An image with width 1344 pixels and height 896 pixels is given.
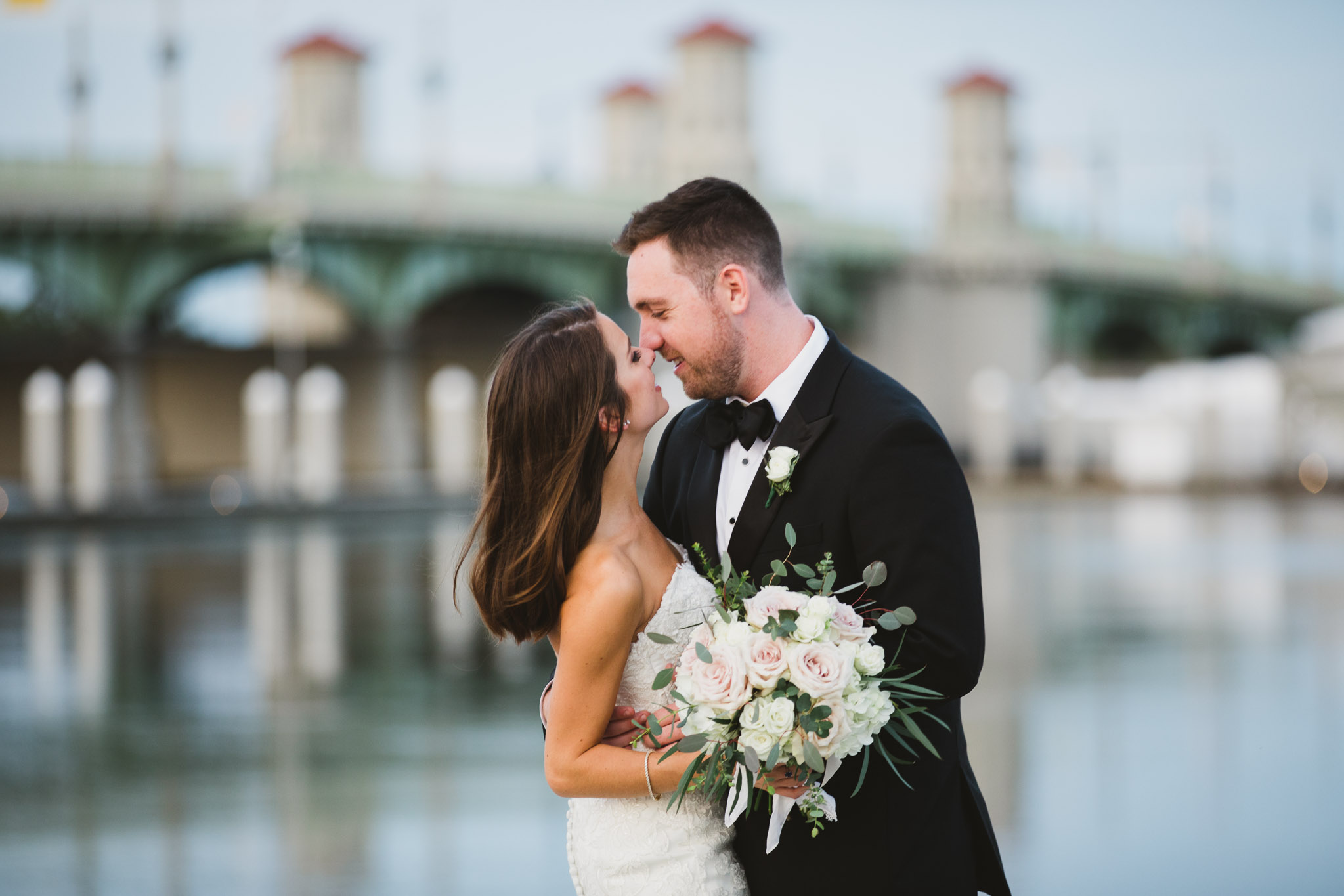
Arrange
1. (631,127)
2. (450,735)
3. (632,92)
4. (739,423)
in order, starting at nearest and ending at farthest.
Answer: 1. (739,423)
2. (450,735)
3. (632,92)
4. (631,127)

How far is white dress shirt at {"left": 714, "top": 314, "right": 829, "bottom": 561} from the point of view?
2.80 metres

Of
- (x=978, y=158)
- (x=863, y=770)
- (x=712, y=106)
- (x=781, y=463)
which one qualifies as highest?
(x=712, y=106)

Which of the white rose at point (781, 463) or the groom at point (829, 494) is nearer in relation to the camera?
the groom at point (829, 494)

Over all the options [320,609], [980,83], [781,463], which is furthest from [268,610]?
[980,83]

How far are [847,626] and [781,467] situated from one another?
16.5 inches

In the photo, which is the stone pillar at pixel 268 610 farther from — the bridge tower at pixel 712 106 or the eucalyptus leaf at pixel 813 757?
the bridge tower at pixel 712 106

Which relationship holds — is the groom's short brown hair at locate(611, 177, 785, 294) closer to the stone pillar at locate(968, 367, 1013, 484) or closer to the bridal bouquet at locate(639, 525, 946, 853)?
the bridal bouquet at locate(639, 525, 946, 853)

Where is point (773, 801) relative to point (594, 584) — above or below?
below

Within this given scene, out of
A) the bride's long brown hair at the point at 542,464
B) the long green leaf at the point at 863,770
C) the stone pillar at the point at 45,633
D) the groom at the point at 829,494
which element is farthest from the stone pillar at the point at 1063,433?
the bride's long brown hair at the point at 542,464

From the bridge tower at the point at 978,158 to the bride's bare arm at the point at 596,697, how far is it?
4747 cm

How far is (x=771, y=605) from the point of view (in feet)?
7.58

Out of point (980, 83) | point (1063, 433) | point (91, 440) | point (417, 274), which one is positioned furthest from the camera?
point (980, 83)

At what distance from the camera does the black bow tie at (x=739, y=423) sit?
2.78m

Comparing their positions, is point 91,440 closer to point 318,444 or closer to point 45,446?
point 45,446
